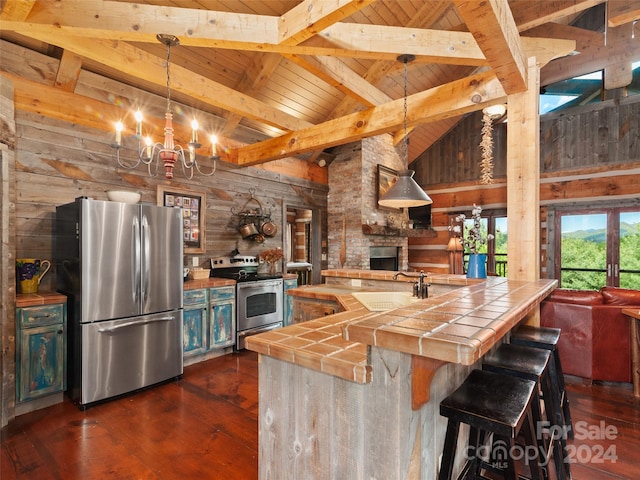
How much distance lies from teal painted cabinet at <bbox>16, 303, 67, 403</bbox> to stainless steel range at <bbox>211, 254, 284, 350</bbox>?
1.79 m

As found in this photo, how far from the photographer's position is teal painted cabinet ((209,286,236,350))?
155 inches

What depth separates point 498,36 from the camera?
185 centimetres

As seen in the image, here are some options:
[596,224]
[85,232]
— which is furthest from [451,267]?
[596,224]

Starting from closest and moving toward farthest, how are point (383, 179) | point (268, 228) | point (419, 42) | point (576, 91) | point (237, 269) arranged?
point (419, 42), point (237, 269), point (268, 228), point (576, 91), point (383, 179)

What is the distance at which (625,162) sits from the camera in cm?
584

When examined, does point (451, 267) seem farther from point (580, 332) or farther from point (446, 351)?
point (446, 351)

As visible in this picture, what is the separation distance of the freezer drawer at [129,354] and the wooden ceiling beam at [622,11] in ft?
20.1

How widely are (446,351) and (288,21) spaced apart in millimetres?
2171

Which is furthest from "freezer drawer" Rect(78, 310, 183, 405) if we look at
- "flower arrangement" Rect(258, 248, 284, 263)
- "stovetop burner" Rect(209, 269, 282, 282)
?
"flower arrangement" Rect(258, 248, 284, 263)

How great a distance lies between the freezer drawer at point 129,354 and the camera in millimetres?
2777

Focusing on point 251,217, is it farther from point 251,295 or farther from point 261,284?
point 251,295

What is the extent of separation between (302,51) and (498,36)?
123 centimetres

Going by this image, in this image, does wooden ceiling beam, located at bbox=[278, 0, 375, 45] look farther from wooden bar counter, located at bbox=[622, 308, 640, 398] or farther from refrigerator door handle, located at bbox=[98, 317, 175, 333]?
wooden bar counter, located at bbox=[622, 308, 640, 398]

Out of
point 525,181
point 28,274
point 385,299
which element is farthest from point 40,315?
point 525,181
